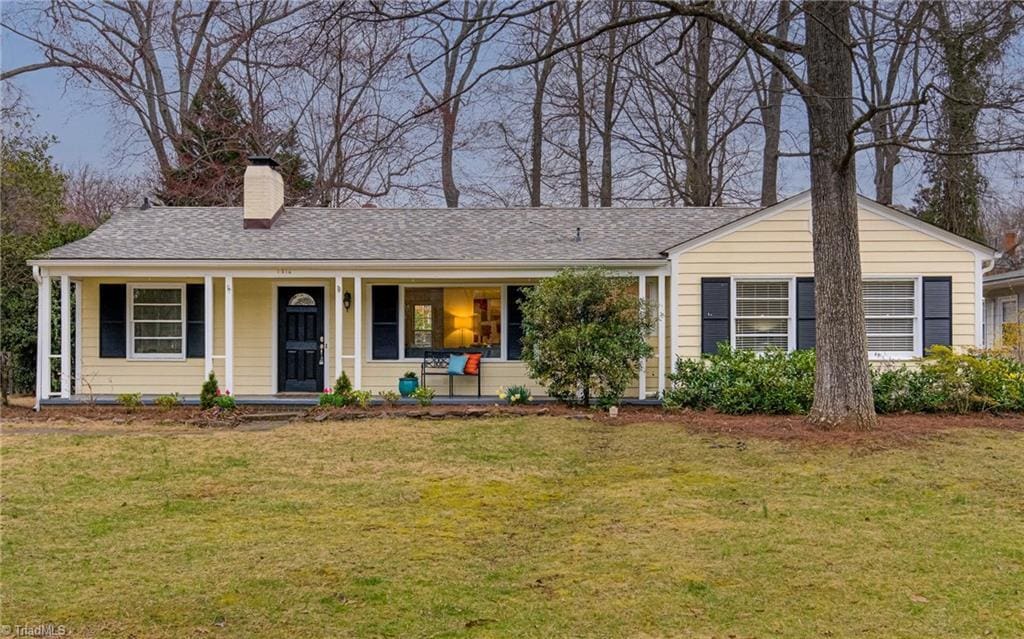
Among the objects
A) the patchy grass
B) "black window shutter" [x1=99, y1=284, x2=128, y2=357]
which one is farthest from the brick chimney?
the patchy grass

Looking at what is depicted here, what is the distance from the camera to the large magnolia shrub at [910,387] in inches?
430

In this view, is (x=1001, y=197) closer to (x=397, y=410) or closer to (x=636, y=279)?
(x=636, y=279)

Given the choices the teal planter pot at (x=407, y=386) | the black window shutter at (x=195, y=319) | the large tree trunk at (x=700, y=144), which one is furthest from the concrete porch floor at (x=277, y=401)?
the large tree trunk at (x=700, y=144)

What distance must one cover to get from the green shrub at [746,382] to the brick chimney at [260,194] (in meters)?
8.43

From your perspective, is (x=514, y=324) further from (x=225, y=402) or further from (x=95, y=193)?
(x=95, y=193)

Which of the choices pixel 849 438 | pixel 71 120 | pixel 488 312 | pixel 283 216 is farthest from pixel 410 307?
pixel 71 120

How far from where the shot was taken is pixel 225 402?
39.5 ft

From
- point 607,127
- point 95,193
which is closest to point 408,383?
point 607,127

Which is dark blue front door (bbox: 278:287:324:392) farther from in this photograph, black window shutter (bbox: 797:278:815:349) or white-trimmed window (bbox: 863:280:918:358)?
white-trimmed window (bbox: 863:280:918:358)

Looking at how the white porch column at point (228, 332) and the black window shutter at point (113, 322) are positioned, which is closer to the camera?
the white porch column at point (228, 332)

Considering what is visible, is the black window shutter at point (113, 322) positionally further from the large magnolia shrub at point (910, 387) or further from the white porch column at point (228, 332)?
the large magnolia shrub at point (910, 387)

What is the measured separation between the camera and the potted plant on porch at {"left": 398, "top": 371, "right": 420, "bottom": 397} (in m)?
13.1

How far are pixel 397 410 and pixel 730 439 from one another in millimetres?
5344

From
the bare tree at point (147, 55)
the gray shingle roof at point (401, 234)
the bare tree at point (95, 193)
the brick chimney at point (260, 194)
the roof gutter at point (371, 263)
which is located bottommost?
the roof gutter at point (371, 263)
